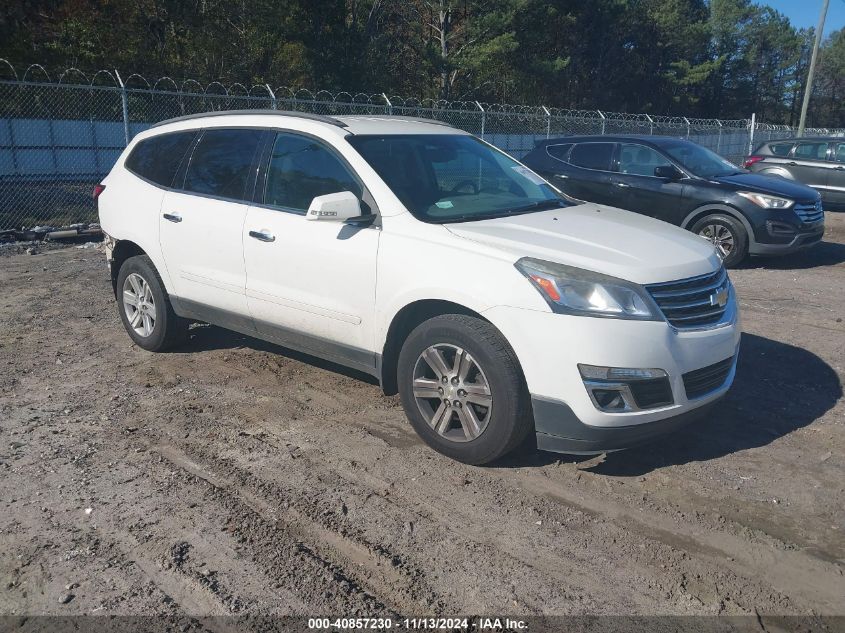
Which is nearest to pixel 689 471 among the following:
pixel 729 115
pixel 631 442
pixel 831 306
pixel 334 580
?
pixel 631 442

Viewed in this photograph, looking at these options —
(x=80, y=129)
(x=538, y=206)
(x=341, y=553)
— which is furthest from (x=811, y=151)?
(x=341, y=553)

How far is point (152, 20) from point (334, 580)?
93.1 ft

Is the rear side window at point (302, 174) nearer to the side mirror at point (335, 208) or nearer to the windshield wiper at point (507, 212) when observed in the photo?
the side mirror at point (335, 208)

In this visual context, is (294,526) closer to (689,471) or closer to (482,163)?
(689,471)

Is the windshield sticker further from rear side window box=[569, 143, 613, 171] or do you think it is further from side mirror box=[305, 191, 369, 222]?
rear side window box=[569, 143, 613, 171]

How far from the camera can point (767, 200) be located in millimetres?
9727

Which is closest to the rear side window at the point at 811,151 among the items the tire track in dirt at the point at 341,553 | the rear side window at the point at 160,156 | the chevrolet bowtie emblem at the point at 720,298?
the chevrolet bowtie emblem at the point at 720,298

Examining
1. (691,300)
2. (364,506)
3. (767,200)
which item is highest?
(691,300)

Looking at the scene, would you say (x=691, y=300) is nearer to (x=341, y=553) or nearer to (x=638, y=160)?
(x=341, y=553)

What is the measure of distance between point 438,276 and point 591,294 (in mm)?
813

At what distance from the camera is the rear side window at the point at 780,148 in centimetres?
1661

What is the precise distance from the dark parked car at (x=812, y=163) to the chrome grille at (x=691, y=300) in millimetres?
13362

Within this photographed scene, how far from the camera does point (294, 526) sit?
3533mm

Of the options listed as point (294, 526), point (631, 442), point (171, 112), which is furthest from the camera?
point (171, 112)
